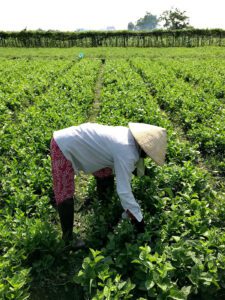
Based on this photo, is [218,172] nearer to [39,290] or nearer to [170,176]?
[170,176]

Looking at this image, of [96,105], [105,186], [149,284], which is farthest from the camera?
[96,105]

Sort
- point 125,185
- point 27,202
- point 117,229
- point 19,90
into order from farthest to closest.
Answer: point 19,90 → point 27,202 → point 117,229 → point 125,185

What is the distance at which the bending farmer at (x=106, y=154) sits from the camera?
11.7 ft

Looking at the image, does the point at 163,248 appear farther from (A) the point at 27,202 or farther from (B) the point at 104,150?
(A) the point at 27,202

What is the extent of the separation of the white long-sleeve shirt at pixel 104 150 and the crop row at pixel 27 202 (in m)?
0.96

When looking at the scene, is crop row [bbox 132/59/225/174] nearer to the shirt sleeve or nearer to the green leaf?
the shirt sleeve

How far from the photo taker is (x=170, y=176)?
5.29 metres

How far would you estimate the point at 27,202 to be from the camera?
15.3 feet

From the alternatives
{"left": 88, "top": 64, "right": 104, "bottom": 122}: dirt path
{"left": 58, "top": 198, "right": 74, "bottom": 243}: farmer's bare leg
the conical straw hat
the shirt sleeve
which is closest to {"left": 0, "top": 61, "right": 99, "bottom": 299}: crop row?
{"left": 58, "top": 198, "right": 74, "bottom": 243}: farmer's bare leg

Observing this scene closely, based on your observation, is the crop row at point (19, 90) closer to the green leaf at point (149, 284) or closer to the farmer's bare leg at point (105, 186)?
the farmer's bare leg at point (105, 186)

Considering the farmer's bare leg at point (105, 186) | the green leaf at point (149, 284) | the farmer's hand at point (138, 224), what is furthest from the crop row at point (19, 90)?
the green leaf at point (149, 284)

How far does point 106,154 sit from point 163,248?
121 cm

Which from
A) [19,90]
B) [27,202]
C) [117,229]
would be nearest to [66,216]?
Answer: [117,229]

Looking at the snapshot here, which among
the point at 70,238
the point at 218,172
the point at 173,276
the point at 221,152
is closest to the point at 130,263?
the point at 173,276
